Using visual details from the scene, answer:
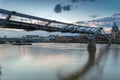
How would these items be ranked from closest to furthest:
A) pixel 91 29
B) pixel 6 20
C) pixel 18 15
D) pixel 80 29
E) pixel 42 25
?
pixel 6 20, pixel 18 15, pixel 42 25, pixel 80 29, pixel 91 29

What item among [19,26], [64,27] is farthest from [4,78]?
[64,27]

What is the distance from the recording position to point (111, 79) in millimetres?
23344

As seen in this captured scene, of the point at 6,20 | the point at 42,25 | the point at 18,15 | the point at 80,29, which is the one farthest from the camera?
the point at 80,29

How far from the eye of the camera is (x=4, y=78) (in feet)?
77.7

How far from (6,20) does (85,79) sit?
26.2ft

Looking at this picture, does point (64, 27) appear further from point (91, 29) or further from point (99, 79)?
point (91, 29)

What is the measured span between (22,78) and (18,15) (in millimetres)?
5282

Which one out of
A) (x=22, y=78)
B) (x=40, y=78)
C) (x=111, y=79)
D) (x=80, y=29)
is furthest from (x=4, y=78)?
(x=80, y=29)

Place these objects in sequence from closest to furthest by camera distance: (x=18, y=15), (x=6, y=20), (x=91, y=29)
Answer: (x=6, y=20) → (x=18, y=15) → (x=91, y=29)

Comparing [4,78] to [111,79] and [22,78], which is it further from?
[111,79]

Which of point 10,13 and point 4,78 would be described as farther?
point 4,78

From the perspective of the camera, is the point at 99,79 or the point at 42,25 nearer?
the point at 99,79

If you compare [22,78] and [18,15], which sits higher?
[18,15]

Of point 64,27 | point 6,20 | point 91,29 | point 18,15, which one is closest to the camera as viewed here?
point 6,20
